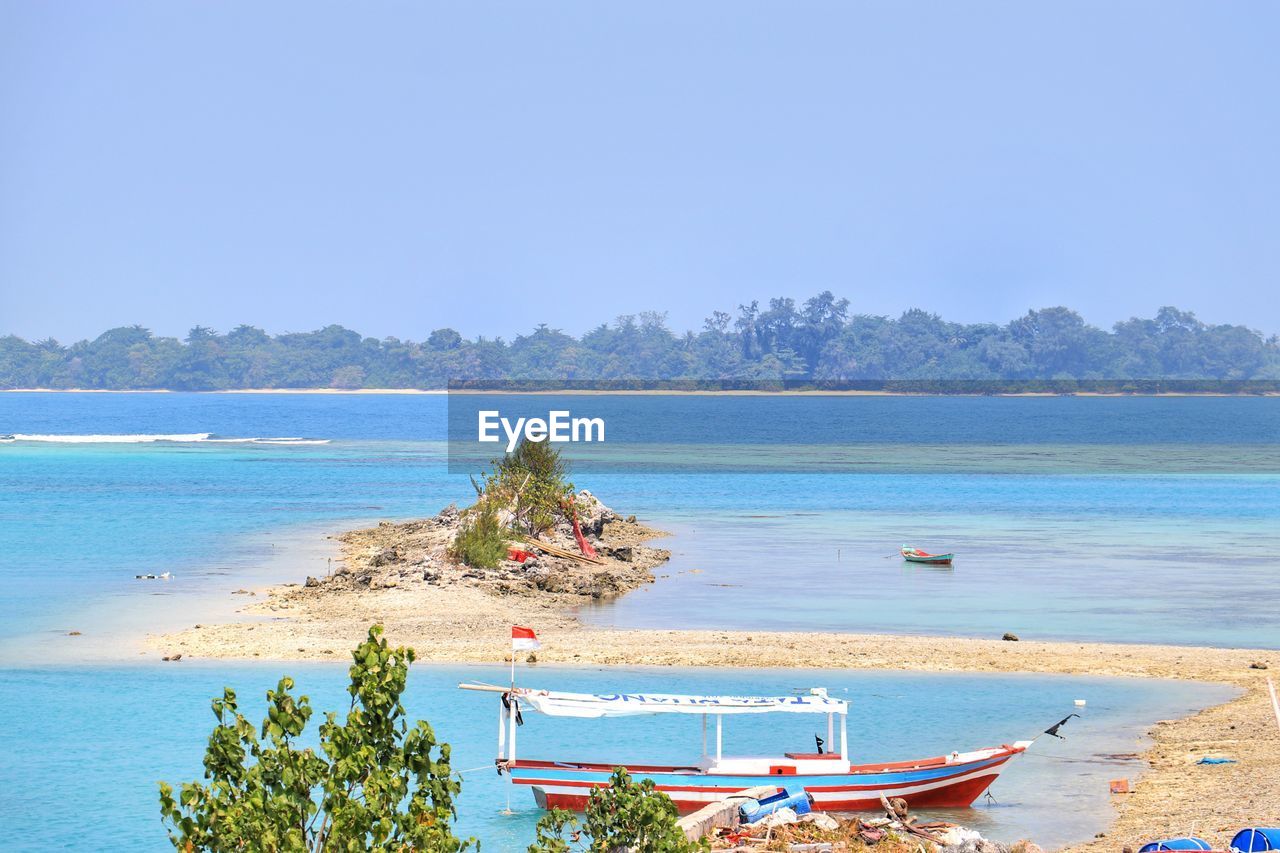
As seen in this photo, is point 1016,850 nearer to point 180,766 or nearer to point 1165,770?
point 1165,770

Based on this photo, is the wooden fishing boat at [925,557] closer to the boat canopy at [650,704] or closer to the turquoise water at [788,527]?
the turquoise water at [788,527]

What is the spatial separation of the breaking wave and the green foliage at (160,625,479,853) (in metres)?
122

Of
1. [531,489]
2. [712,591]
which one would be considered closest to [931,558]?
Answer: [712,591]

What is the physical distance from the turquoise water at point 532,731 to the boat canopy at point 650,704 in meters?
1.26

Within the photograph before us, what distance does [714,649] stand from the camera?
29.2 metres

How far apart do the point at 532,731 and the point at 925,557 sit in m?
23.6

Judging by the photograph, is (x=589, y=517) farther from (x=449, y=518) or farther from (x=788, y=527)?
(x=788, y=527)

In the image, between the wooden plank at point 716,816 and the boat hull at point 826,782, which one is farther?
the boat hull at point 826,782

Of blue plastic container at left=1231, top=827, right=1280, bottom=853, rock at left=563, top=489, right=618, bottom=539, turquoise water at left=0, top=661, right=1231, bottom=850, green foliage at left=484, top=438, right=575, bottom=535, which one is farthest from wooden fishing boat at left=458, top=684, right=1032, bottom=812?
rock at left=563, top=489, right=618, bottom=539

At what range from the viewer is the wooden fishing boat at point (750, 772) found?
1805cm

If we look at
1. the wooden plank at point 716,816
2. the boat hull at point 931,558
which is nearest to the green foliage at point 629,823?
the wooden plank at point 716,816


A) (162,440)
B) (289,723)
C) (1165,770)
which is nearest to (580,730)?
(1165,770)

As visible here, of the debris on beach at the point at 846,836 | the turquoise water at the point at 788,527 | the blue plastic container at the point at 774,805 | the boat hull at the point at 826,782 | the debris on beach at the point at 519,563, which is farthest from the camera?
the debris on beach at the point at 519,563

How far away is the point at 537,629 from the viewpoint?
3142 centimetres
